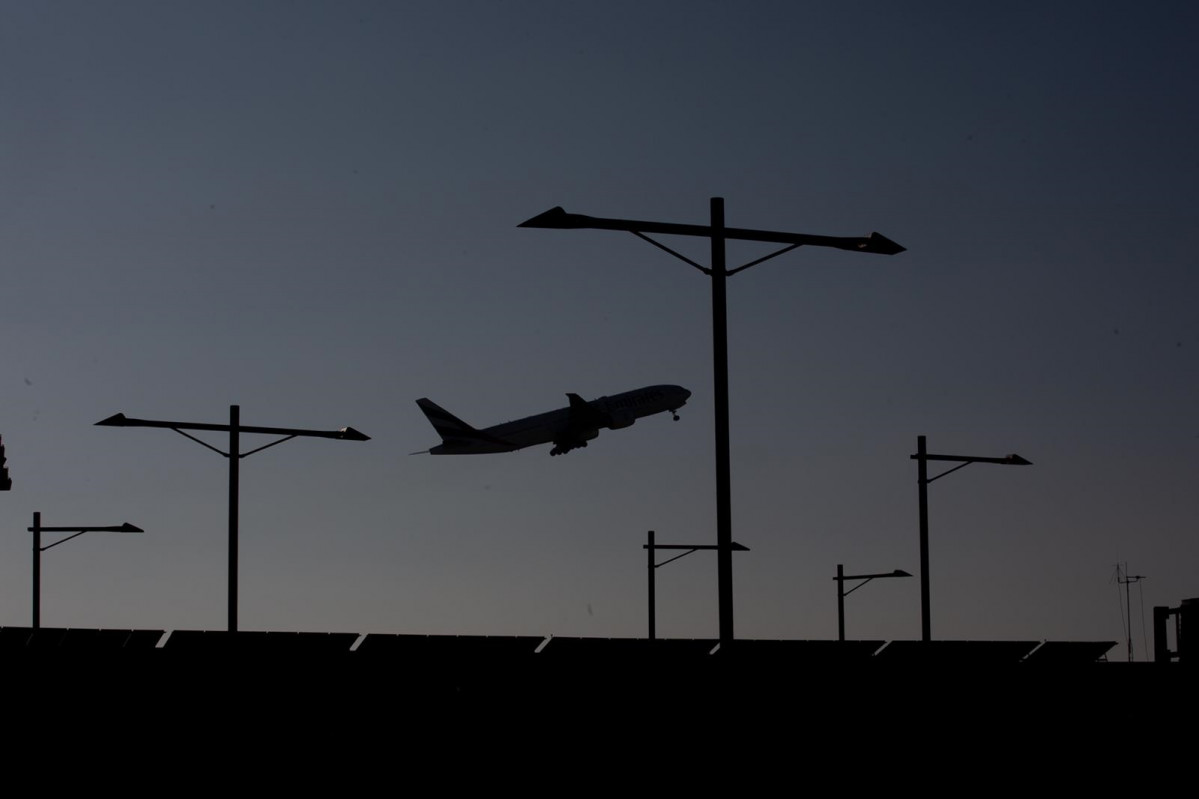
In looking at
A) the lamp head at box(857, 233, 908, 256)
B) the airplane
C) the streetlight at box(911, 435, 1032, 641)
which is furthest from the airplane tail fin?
the lamp head at box(857, 233, 908, 256)

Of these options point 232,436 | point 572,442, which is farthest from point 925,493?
point 572,442

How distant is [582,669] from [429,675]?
2672 mm

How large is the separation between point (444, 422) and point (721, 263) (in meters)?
78.3

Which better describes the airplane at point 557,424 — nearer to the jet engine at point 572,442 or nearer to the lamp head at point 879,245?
the jet engine at point 572,442

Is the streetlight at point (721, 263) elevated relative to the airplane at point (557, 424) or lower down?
lower down

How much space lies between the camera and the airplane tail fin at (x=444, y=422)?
102625mm

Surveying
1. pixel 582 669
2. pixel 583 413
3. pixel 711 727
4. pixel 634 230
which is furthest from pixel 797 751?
pixel 583 413

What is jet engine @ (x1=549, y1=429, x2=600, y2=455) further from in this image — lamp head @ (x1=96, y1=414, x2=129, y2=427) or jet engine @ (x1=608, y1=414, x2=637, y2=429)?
lamp head @ (x1=96, y1=414, x2=129, y2=427)

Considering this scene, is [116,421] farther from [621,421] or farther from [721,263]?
[621,421]

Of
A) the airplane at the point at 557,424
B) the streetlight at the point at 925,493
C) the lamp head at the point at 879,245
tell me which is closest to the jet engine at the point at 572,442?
the airplane at the point at 557,424

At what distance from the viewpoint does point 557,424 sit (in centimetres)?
9950

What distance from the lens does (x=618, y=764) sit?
100 feet

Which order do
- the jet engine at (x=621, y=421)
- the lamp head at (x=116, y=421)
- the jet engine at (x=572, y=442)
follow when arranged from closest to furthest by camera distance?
the lamp head at (x=116, y=421) < the jet engine at (x=572, y=442) < the jet engine at (x=621, y=421)

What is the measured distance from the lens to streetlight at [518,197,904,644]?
1005 inches
